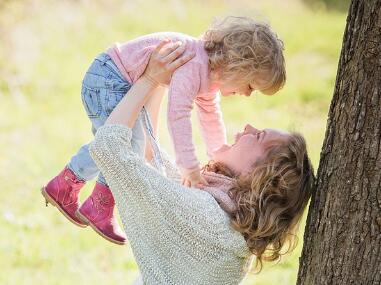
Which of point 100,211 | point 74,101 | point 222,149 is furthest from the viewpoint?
point 74,101

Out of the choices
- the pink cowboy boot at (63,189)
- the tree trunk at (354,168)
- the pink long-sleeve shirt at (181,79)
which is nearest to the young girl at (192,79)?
the pink long-sleeve shirt at (181,79)

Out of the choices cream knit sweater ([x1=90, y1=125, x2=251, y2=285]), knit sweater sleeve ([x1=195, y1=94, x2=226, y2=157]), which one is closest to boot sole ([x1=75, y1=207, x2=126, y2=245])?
cream knit sweater ([x1=90, y1=125, x2=251, y2=285])

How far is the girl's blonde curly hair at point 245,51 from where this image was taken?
2.83 metres

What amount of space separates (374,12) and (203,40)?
69 cm

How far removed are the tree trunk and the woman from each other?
179mm

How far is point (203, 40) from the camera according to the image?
294cm

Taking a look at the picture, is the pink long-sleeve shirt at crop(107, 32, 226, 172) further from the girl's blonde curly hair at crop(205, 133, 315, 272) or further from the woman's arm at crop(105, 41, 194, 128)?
the girl's blonde curly hair at crop(205, 133, 315, 272)

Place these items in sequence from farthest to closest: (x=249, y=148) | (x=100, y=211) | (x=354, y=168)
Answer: (x=100, y=211) → (x=249, y=148) → (x=354, y=168)

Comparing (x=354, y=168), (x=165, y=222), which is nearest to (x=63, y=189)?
(x=165, y=222)

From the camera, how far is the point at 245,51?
9.28ft

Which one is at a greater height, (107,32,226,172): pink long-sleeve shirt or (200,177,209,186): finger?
(107,32,226,172): pink long-sleeve shirt

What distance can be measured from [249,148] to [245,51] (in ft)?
1.14

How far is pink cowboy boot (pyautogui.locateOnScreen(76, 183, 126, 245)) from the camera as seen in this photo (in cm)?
314

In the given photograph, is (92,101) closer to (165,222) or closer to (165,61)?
(165,61)
